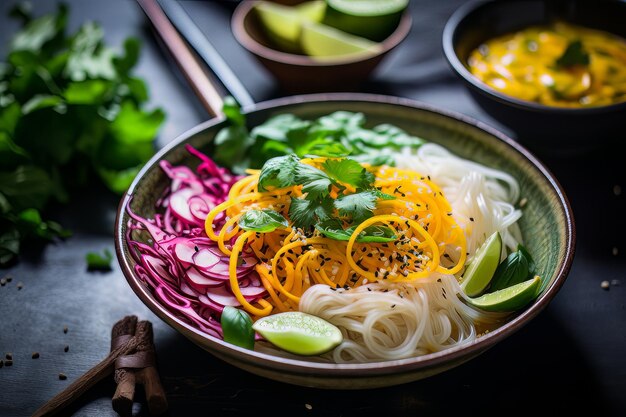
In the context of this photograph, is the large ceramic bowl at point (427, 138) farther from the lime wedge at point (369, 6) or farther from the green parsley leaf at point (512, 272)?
the lime wedge at point (369, 6)

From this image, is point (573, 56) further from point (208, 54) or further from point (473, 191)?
point (208, 54)

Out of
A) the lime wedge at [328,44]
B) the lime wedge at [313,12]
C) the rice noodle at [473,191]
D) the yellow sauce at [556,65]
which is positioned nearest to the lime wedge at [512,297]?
the rice noodle at [473,191]

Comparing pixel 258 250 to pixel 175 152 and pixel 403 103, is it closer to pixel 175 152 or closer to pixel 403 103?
pixel 175 152

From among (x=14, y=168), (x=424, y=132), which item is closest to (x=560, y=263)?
(x=424, y=132)

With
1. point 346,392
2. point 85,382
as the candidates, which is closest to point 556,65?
point 346,392

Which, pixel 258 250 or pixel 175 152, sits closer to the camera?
pixel 258 250

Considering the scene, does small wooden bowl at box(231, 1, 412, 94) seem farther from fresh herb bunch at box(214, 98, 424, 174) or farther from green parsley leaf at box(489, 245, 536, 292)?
green parsley leaf at box(489, 245, 536, 292)

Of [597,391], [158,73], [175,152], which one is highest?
[175,152]
